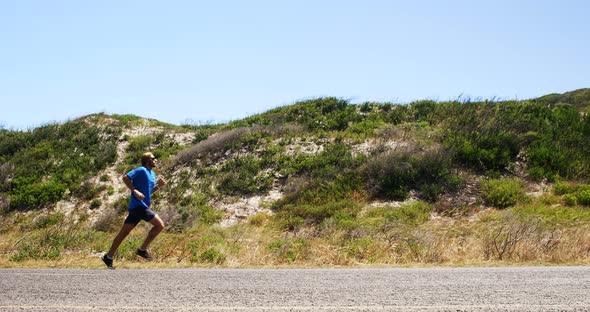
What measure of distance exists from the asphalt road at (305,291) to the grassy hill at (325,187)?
2695 millimetres

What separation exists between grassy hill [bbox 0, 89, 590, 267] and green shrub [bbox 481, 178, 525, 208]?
6 centimetres

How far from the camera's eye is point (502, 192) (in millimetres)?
18203

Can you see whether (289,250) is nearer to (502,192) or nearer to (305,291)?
(305,291)

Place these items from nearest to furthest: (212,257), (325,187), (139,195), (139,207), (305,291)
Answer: (305,291) < (139,195) < (139,207) < (212,257) < (325,187)

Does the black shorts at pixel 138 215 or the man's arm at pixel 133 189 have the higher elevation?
the man's arm at pixel 133 189

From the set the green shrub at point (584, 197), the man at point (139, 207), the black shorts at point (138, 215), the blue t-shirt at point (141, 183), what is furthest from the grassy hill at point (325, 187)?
the blue t-shirt at point (141, 183)

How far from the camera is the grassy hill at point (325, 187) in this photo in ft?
34.3

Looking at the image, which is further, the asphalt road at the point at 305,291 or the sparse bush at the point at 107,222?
the sparse bush at the point at 107,222

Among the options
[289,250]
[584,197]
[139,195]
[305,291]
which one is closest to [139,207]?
[139,195]

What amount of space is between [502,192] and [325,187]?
23.4 ft

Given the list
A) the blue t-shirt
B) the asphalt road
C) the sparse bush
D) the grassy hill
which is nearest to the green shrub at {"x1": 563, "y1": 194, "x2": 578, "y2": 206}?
the grassy hill

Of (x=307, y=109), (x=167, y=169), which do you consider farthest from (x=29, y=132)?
(x=307, y=109)

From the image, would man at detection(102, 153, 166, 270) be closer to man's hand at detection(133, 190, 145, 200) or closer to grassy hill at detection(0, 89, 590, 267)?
man's hand at detection(133, 190, 145, 200)

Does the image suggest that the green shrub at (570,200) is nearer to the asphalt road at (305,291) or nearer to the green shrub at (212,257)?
the asphalt road at (305,291)
